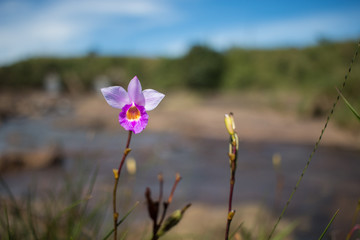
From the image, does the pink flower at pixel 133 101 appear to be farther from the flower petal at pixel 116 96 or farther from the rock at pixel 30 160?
the rock at pixel 30 160

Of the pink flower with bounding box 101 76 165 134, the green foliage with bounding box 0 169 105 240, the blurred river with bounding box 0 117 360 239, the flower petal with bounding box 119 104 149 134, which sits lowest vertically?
the blurred river with bounding box 0 117 360 239

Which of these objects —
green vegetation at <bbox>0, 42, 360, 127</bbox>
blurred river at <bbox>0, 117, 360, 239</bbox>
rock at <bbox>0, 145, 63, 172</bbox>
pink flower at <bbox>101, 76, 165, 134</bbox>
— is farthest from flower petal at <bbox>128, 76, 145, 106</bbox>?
green vegetation at <bbox>0, 42, 360, 127</bbox>

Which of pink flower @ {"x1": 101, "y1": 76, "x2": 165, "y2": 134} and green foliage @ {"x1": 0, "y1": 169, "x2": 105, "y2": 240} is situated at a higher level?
pink flower @ {"x1": 101, "y1": 76, "x2": 165, "y2": 134}

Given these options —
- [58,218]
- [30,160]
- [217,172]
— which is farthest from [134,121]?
[30,160]

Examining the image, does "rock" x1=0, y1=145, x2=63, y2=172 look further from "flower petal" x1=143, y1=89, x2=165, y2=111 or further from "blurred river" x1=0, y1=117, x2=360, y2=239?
"flower petal" x1=143, y1=89, x2=165, y2=111

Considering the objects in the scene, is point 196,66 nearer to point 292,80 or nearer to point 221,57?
point 221,57

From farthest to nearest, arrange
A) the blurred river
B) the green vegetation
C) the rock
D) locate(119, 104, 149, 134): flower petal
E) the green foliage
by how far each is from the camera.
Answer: the green vegetation
the rock
the blurred river
the green foliage
locate(119, 104, 149, 134): flower petal

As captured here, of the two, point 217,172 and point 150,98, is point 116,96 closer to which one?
point 150,98

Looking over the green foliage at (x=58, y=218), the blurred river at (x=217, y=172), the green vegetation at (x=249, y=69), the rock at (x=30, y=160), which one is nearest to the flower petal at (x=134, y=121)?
the green foliage at (x=58, y=218)
